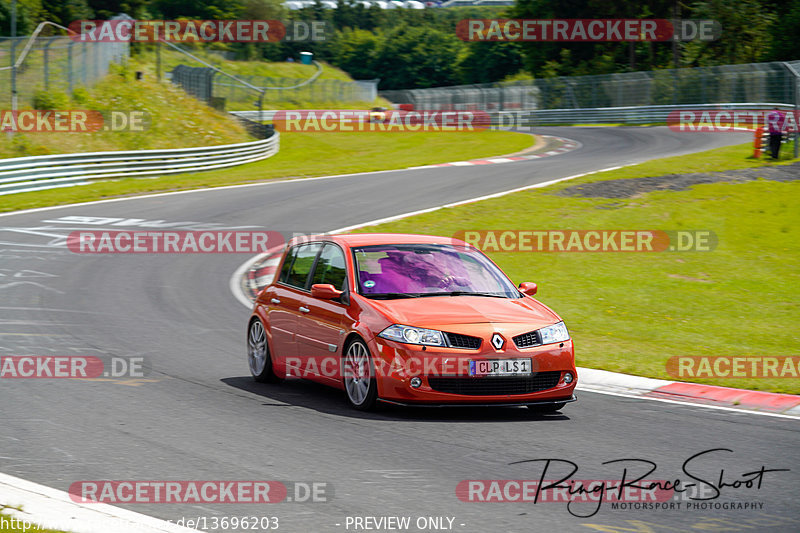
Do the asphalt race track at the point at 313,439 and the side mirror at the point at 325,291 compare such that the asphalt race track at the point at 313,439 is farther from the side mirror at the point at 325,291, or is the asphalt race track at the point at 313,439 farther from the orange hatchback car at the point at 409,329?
the side mirror at the point at 325,291

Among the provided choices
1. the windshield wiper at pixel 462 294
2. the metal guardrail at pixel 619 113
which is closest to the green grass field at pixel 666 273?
the windshield wiper at pixel 462 294

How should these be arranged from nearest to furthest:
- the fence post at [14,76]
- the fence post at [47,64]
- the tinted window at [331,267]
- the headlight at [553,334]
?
the headlight at [553,334] → the tinted window at [331,267] → the fence post at [14,76] → the fence post at [47,64]

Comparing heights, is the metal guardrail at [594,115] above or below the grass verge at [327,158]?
above

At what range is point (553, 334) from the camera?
27.7 feet

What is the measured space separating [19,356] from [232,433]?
4.07m

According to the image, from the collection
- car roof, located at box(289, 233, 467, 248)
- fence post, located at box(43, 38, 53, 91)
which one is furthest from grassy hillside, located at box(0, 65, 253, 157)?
car roof, located at box(289, 233, 467, 248)

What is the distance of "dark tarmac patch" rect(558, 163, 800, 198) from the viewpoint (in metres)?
25.9

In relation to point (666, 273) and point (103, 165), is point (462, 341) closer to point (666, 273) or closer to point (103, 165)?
point (666, 273)

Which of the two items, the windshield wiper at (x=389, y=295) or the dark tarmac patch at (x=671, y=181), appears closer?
the windshield wiper at (x=389, y=295)

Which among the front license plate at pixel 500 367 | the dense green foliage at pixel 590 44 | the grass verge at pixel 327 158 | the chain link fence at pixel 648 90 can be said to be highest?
the dense green foliage at pixel 590 44

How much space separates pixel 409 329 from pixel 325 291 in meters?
1.05

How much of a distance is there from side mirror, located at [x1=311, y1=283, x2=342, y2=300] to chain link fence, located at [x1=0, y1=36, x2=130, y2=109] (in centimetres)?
2719

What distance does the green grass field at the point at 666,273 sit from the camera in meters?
12.7

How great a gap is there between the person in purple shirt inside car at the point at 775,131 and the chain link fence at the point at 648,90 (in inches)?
549
